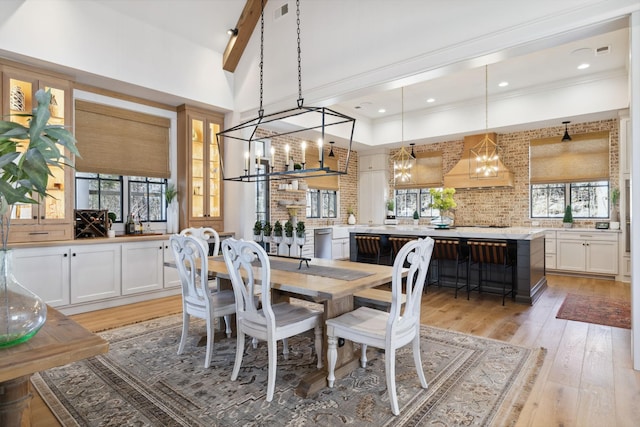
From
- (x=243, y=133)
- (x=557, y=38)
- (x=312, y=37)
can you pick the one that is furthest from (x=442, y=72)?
(x=243, y=133)

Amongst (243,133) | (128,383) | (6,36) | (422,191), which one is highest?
(6,36)

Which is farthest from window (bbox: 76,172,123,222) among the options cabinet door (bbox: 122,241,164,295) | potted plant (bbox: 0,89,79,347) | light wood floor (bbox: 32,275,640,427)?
potted plant (bbox: 0,89,79,347)

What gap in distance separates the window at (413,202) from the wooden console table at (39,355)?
814cm

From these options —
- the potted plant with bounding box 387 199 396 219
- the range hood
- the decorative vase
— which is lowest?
the decorative vase

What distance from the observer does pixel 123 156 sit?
5.02m

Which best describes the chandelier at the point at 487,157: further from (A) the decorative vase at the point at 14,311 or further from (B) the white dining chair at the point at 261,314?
(A) the decorative vase at the point at 14,311

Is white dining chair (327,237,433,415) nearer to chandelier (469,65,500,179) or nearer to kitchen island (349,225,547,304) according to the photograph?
kitchen island (349,225,547,304)

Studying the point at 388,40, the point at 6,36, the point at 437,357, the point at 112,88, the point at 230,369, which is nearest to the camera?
the point at 230,369

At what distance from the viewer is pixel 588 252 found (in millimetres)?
6215

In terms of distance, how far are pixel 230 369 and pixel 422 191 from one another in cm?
718

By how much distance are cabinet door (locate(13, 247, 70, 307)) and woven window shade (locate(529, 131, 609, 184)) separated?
25.9ft

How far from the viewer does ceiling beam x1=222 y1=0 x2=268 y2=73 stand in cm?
526

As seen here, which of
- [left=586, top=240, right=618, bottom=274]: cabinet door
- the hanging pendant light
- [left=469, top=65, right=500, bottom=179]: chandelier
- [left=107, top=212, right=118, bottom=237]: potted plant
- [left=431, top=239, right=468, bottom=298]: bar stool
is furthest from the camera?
[left=469, top=65, right=500, bottom=179]: chandelier

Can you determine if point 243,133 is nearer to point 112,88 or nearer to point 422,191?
→ point 112,88
